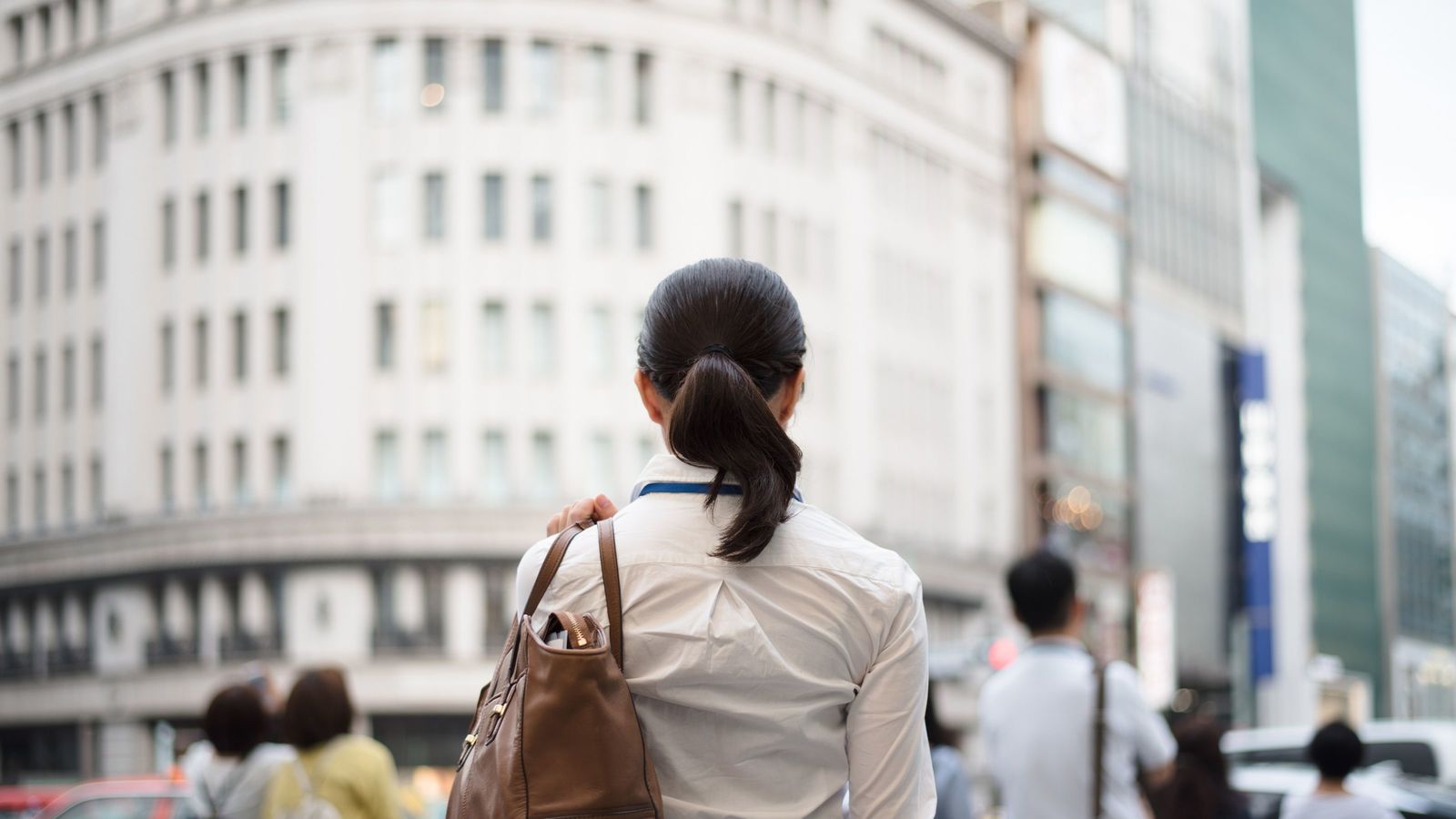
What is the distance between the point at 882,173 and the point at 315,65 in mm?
16732

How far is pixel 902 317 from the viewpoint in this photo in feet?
175

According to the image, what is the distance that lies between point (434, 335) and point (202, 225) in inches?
282

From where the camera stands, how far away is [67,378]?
49.8m

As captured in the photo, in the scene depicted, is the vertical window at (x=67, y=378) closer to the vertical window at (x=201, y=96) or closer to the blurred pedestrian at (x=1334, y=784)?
the vertical window at (x=201, y=96)

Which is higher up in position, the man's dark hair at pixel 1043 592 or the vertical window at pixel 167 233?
the vertical window at pixel 167 233

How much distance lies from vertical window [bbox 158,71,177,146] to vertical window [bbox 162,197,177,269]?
1651 millimetres

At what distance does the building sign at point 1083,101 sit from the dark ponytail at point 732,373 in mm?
59778

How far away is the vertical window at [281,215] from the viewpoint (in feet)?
149

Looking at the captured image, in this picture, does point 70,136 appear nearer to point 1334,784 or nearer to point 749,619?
point 1334,784

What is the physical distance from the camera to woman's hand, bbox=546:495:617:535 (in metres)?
2.56

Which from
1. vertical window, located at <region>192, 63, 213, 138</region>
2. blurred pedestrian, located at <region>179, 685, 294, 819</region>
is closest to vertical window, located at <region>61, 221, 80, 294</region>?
vertical window, located at <region>192, 63, 213, 138</region>

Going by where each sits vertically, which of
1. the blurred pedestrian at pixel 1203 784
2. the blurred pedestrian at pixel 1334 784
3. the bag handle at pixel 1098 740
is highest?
the bag handle at pixel 1098 740

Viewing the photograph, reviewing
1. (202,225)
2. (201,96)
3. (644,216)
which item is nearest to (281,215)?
(202,225)

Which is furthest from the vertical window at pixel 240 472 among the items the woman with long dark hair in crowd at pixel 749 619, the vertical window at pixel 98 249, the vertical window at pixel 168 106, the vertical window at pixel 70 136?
the woman with long dark hair in crowd at pixel 749 619
